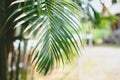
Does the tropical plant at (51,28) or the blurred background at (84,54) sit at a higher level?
the tropical plant at (51,28)

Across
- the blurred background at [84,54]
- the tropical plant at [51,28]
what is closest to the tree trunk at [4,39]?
the blurred background at [84,54]

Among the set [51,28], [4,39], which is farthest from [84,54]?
[51,28]

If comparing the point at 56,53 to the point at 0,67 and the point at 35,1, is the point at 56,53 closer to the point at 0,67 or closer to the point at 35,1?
the point at 35,1

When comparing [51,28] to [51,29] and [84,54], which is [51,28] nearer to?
[51,29]

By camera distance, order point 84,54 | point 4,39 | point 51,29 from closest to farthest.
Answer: point 51,29, point 4,39, point 84,54

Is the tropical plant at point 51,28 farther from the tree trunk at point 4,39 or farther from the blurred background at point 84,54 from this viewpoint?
the tree trunk at point 4,39

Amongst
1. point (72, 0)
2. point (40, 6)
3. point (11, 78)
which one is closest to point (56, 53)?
point (40, 6)

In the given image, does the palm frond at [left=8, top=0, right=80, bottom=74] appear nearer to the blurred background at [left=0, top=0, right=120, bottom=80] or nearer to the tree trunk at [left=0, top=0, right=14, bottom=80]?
the blurred background at [left=0, top=0, right=120, bottom=80]

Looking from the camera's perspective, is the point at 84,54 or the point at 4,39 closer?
the point at 4,39

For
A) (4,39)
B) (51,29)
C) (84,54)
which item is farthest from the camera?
(84,54)

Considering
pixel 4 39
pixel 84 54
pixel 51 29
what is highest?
pixel 51 29

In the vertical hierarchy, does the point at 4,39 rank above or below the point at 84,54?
above

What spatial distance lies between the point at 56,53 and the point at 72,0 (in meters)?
0.35

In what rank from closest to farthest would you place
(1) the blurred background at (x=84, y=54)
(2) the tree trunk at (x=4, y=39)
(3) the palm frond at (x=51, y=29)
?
(3) the palm frond at (x=51, y=29)
(2) the tree trunk at (x=4, y=39)
(1) the blurred background at (x=84, y=54)
